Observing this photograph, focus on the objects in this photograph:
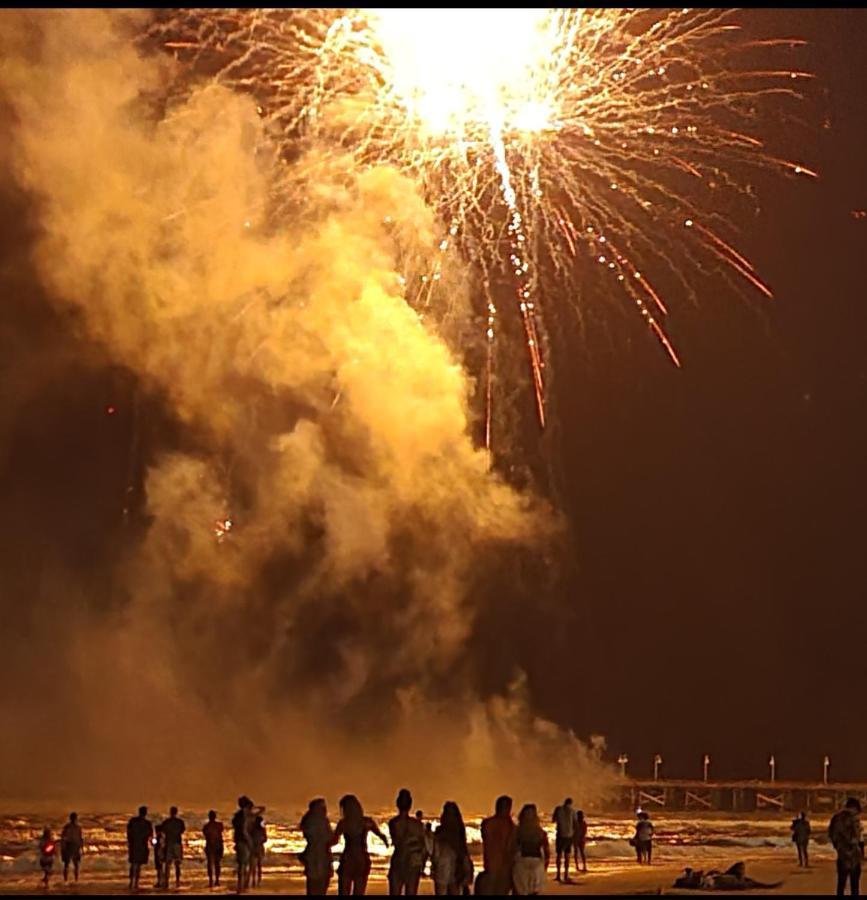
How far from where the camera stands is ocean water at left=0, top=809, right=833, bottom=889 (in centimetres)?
2761

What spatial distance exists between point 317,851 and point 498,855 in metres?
2.09

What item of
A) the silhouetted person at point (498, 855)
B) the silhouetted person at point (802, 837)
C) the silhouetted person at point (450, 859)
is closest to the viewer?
the silhouetted person at point (498, 855)

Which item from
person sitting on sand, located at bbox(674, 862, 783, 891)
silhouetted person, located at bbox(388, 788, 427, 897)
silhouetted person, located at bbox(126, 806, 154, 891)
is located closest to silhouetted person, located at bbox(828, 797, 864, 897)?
person sitting on sand, located at bbox(674, 862, 783, 891)

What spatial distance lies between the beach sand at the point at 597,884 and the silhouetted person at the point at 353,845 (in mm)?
3861

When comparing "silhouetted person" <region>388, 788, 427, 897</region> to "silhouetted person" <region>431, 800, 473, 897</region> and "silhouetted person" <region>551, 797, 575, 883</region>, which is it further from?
"silhouetted person" <region>551, 797, 575, 883</region>

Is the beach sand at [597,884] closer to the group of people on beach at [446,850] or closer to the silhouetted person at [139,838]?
the silhouetted person at [139,838]

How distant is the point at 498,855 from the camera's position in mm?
15086

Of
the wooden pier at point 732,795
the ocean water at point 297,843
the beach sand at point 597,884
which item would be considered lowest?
the beach sand at point 597,884

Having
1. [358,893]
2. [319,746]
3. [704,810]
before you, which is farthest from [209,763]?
[358,893]

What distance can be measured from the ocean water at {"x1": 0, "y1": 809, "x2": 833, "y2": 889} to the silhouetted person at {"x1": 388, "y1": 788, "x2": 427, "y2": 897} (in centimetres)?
827

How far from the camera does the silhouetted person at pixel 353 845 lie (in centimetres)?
1600

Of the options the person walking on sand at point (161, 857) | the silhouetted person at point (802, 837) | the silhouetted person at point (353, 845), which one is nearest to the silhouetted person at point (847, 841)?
the silhouetted person at point (353, 845)

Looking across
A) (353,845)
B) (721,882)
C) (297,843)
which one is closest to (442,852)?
(353,845)

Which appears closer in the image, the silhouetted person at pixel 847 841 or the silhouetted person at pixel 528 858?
the silhouetted person at pixel 528 858
